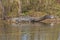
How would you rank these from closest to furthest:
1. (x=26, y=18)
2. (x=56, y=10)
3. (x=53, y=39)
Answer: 1. (x=53, y=39)
2. (x=26, y=18)
3. (x=56, y=10)

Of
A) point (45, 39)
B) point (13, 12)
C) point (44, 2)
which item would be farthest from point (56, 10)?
point (45, 39)

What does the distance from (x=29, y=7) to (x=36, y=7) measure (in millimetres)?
653

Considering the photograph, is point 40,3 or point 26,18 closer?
point 26,18

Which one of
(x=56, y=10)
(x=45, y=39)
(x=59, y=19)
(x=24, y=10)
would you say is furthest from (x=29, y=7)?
(x=45, y=39)

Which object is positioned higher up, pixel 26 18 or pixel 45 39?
pixel 45 39

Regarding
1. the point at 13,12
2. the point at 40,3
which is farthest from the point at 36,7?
the point at 13,12

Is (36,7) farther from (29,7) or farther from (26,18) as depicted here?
(26,18)

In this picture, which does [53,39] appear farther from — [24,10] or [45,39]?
[24,10]

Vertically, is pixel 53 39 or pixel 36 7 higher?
pixel 53 39

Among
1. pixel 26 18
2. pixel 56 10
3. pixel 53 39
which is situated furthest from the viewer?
pixel 56 10

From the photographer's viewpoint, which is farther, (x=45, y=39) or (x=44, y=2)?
(x=44, y=2)

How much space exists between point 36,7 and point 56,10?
1.86m

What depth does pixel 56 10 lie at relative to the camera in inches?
875

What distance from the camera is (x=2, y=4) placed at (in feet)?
68.4
